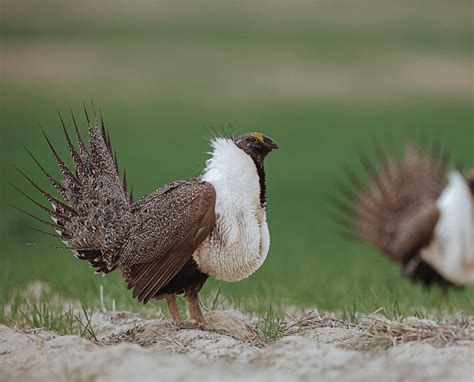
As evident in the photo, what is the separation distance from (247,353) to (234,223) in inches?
33.2

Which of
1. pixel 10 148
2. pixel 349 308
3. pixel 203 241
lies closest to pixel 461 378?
pixel 203 241

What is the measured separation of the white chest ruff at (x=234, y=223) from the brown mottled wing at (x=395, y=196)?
502 centimetres

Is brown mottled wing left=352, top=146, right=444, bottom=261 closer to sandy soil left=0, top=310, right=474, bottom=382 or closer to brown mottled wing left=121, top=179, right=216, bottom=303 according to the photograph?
sandy soil left=0, top=310, right=474, bottom=382

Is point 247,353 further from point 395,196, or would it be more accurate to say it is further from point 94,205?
point 395,196

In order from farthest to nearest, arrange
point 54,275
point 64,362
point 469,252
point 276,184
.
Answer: point 276,184 < point 469,252 < point 54,275 < point 64,362

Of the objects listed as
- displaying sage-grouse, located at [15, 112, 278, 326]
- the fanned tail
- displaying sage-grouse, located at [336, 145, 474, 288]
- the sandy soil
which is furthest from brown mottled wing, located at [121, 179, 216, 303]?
the fanned tail

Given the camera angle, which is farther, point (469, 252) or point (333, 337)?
point (469, 252)

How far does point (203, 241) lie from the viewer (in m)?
5.45

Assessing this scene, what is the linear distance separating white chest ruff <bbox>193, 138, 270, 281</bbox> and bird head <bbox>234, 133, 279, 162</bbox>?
4 cm

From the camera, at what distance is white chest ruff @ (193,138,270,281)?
5418mm

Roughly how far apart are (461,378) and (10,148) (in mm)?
19222

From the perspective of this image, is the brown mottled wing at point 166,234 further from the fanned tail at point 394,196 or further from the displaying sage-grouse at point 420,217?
the fanned tail at point 394,196

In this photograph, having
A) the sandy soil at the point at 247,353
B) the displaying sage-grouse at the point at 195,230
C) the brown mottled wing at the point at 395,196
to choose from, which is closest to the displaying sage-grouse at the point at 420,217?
the brown mottled wing at the point at 395,196

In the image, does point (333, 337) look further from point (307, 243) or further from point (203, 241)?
point (307, 243)
